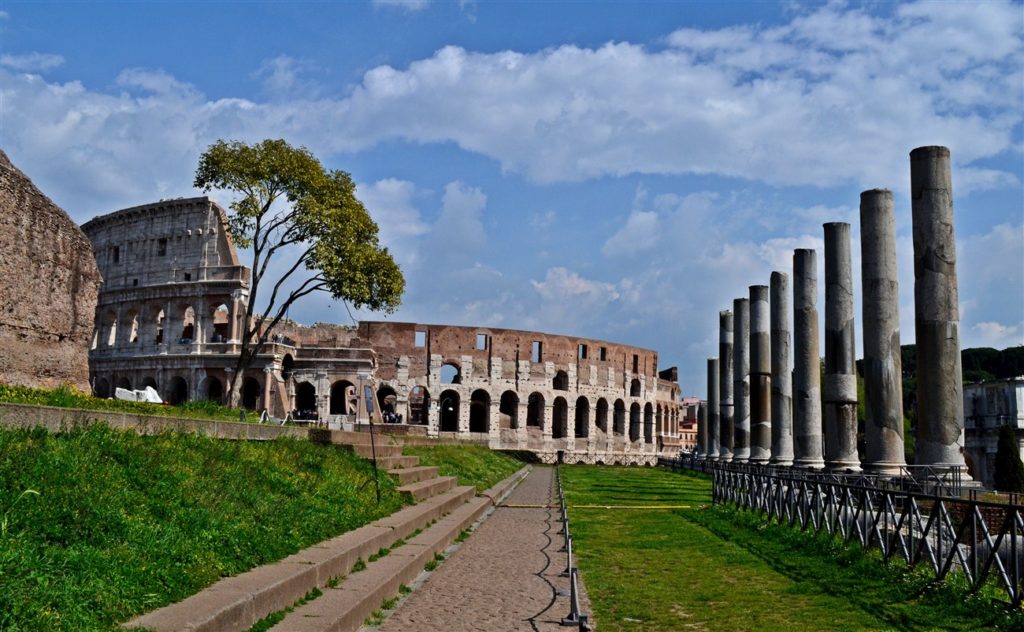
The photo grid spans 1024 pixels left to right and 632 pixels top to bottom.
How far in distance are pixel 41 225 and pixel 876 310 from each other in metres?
14.6

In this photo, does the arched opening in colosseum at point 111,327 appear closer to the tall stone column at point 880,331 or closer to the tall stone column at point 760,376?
the tall stone column at point 760,376

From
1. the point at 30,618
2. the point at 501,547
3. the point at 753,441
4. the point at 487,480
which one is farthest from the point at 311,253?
the point at 30,618

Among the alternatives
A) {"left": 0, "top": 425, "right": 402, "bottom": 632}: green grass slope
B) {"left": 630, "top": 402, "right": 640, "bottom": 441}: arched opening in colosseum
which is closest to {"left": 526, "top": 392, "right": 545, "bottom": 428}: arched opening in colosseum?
{"left": 630, "top": 402, "right": 640, "bottom": 441}: arched opening in colosseum

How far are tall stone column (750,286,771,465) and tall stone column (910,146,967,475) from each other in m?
12.9

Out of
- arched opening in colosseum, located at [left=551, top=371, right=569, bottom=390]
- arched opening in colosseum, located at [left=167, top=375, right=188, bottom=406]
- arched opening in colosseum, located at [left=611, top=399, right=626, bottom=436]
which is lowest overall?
arched opening in colosseum, located at [left=611, top=399, right=626, bottom=436]

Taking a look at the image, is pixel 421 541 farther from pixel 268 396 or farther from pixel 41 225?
pixel 268 396

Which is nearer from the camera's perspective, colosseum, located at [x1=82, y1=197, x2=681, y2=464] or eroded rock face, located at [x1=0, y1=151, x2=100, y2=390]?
eroded rock face, located at [x1=0, y1=151, x2=100, y2=390]

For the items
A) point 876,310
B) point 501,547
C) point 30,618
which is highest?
point 876,310

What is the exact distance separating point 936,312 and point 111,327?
4230cm

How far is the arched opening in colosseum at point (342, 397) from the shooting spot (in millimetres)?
45812

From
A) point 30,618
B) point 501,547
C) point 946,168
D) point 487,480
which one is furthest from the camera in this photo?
point 487,480

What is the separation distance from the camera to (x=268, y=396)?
4078cm

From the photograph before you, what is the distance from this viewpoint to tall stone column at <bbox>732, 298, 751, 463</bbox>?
32500mm

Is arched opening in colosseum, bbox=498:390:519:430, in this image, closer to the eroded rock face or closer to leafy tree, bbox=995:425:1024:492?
leafy tree, bbox=995:425:1024:492
